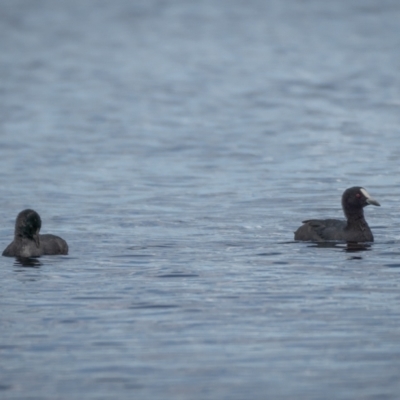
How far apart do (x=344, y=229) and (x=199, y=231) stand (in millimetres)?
2564

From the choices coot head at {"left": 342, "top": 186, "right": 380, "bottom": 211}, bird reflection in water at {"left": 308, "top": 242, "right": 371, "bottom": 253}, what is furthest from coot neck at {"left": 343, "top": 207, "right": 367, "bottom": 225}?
bird reflection in water at {"left": 308, "top": 242, "right": 371, "bottom": 253}

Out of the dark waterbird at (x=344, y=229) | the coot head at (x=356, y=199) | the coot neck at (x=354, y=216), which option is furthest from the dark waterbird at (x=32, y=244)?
the coot head at (x=356, y=199)

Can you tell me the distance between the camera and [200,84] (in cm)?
5369

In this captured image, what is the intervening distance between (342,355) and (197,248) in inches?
257

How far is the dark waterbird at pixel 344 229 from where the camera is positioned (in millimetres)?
18734

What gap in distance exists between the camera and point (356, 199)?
19.4 m

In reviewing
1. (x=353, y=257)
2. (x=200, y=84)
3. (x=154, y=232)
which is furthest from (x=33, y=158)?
(x=200, y=84)

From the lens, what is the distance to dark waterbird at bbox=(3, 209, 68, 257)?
1794cm

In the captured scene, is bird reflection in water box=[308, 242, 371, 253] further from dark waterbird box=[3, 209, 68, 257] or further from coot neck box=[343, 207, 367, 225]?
dark waterbird box=[3, 209, 68, 257]

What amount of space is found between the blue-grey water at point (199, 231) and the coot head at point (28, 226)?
0.59m

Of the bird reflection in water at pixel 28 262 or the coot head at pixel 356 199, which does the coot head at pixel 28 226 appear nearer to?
the bird reflection in water at pixel 28 262

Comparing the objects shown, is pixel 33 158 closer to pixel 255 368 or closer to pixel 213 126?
pixel 213 126

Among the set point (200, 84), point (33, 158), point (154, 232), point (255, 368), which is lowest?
point (255, 368)

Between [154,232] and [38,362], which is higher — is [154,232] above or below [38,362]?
above
